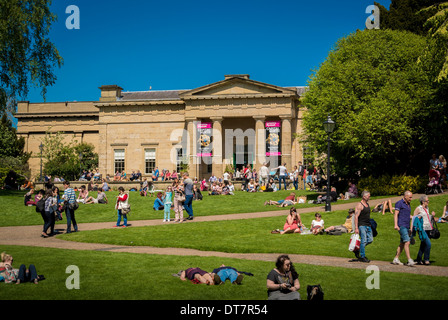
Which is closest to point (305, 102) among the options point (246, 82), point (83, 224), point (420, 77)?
point (420, 77)

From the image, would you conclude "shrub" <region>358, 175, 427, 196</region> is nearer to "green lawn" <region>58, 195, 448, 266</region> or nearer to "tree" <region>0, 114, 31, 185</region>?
"green lawn" <region>58, 195, 448, 266</region>

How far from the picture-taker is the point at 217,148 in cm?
5469

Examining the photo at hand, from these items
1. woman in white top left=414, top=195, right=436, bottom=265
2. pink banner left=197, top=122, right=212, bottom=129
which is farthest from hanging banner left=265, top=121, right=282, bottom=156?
woman in white top left=414, top=195, right=436, bottom=265

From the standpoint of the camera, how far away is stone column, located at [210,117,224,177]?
177 feet

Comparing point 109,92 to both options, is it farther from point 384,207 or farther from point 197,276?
point 197,276

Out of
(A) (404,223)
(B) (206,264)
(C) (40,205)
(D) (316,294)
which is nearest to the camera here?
(D) (316,294)

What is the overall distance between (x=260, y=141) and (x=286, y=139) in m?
2.75

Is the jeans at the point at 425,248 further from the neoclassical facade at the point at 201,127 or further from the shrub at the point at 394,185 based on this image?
the neoclassical facade at the point at 201,127

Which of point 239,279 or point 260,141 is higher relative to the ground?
point 260,141

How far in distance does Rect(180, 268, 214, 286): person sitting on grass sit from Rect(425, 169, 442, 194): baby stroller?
18.7 metres

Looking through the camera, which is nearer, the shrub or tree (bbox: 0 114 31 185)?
the shrub

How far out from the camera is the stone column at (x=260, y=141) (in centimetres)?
5241

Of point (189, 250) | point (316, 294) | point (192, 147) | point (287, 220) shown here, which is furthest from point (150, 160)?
point (316, 294)

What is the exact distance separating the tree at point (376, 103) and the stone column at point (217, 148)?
18594mm
